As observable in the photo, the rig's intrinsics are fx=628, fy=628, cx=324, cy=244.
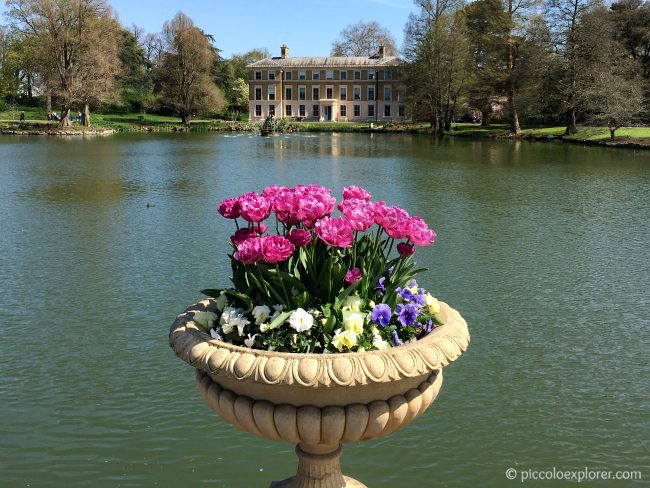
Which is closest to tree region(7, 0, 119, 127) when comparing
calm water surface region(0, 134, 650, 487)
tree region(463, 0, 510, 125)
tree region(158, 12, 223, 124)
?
tree region(158, 12, 223, 124)

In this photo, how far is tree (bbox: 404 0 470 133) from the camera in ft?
172

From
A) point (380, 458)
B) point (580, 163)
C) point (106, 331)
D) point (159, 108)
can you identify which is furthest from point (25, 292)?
point (159, 108)

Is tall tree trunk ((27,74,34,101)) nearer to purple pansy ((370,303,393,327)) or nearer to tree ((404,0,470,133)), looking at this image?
tree ((404,0,470,133))

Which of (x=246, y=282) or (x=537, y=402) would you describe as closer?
(x=246, y=282)

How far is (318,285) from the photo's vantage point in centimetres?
328

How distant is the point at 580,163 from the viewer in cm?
2748

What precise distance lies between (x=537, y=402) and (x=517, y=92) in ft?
150

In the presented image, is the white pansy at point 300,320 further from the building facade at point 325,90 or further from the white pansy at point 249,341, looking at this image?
the building facade at point 325,90

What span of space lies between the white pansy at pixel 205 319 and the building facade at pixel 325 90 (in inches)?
2787

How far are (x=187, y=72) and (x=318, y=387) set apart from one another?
2576 inches

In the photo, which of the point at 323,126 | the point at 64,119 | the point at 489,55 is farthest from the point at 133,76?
the point at 489,55

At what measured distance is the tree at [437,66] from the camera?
5247cm

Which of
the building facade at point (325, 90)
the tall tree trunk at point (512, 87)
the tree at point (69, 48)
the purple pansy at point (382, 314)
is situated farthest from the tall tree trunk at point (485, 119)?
the purple pansy at point (382, 314)

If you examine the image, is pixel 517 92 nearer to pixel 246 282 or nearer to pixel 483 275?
pixel 483 275
